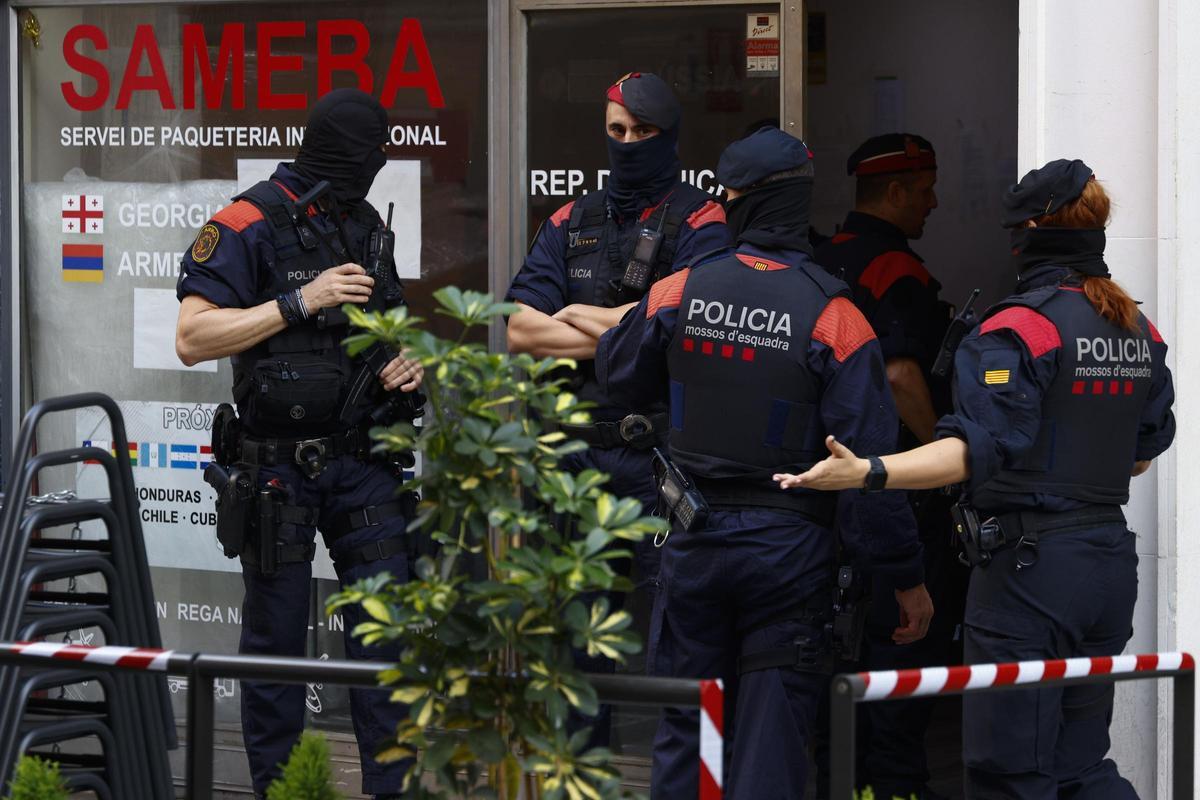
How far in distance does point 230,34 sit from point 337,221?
1365 millimetres

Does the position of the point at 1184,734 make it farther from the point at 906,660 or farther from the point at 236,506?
the point at 236,506

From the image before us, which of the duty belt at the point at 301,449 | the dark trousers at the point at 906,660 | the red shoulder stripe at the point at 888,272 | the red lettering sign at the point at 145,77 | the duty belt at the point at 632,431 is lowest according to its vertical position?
the dark trousers at the point at 906,660

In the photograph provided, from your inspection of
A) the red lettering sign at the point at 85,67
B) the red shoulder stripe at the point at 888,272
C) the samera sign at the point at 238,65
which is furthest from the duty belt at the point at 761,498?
the red lettering sign at the point at 85,67

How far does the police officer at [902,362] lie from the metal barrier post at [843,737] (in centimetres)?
259

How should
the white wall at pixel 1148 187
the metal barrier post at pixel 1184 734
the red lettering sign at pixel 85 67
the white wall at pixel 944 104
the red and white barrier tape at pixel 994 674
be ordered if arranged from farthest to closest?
the white wall at pixel 944 104 → the red lettering sign at pixel 85 67 → the white wall at pixel 1148 187 → the metal barrier post at pixel 1184 734 → the red and white barrier tape at pixel 994 674

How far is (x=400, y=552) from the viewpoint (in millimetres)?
4977

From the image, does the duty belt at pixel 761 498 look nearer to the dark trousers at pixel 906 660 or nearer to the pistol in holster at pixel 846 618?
the pistol in holster at pixel 846 618

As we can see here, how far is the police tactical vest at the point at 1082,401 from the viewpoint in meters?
4.01

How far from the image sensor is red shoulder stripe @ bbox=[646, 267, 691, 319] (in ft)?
13.9

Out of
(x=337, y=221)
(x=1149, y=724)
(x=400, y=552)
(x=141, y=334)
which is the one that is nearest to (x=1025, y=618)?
(x=1149, y=724)

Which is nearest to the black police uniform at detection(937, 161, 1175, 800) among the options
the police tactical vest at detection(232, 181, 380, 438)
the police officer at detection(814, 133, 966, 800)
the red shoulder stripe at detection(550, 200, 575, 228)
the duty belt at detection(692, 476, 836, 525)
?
the duty belt at detection(692, 476, 836, 525)

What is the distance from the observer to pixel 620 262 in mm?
4941

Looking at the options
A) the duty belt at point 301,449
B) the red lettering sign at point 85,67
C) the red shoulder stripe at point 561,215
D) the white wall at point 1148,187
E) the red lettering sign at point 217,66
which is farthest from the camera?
the red lettering sign at point 85,67

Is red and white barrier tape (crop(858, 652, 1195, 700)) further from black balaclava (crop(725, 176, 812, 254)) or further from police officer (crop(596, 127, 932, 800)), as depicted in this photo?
black balaclava (crop(725, 176, 812, 254))
